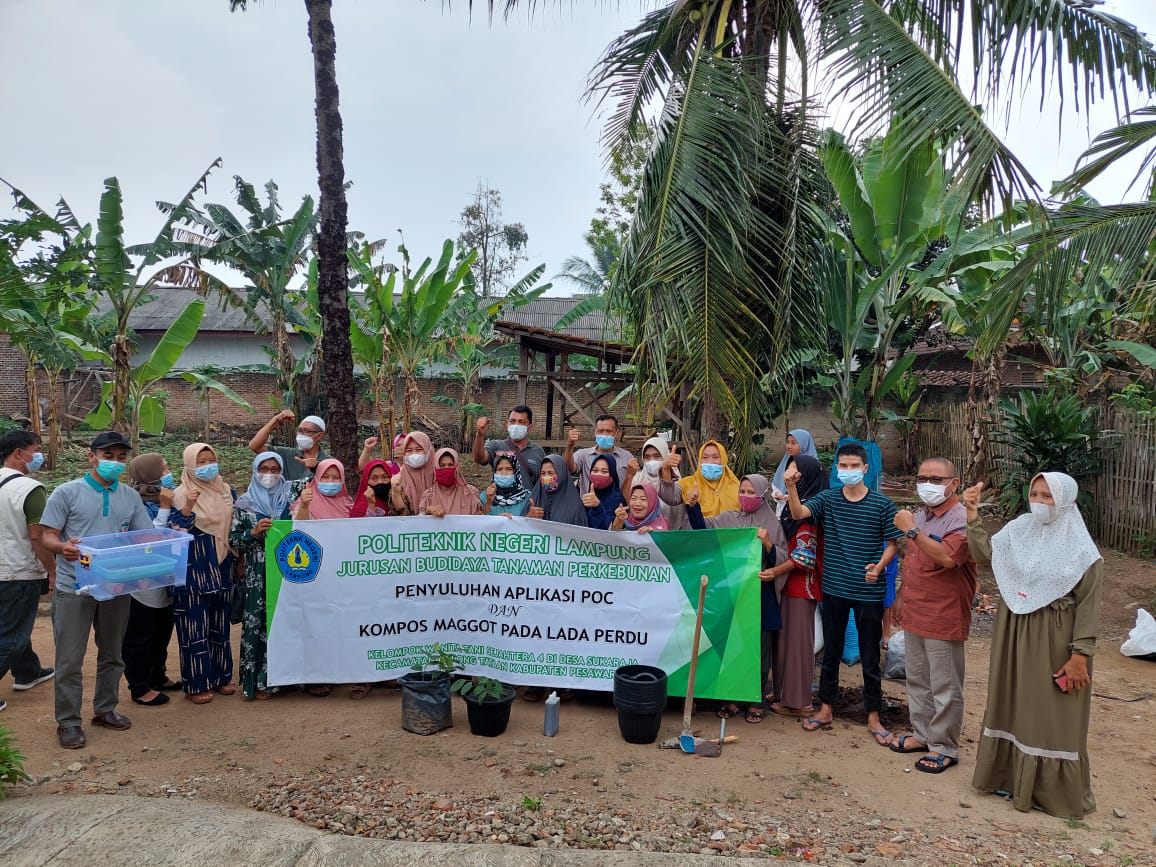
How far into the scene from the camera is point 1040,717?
364 cm

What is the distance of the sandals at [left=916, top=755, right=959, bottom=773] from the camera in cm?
410

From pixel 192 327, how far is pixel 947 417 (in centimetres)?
1263

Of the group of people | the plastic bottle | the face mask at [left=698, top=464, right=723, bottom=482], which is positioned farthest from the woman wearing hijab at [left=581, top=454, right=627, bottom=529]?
the plastic bottle

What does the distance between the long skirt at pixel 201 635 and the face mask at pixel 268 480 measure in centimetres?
71

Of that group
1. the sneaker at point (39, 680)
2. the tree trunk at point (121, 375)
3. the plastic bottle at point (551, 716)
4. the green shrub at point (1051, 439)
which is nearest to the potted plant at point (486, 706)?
the plastic bottle at point (551, 716)

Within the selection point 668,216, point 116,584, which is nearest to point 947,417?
point 668,216

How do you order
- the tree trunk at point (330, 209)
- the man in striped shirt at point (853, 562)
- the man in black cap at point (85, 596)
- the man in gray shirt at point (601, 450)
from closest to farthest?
the man in black cap at point (85, 596)
the man in striped shirt at point (853, 562)
the man in gray shirt at point (601, 450)
the tree trunk at point (330, 209)

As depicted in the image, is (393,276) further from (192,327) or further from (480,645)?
(480,645)

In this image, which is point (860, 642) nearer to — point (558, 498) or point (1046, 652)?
point (1046, 652)

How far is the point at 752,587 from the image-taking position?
4703mm

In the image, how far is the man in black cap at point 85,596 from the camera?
4250 millimetres

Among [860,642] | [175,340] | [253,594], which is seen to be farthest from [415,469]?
[175,340]

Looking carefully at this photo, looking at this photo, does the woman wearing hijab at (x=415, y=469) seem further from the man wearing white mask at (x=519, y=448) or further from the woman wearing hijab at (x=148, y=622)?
the woman wearing hijab at (x=148, y=622)

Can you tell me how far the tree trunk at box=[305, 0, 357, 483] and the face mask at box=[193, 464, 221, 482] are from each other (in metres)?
2.30
